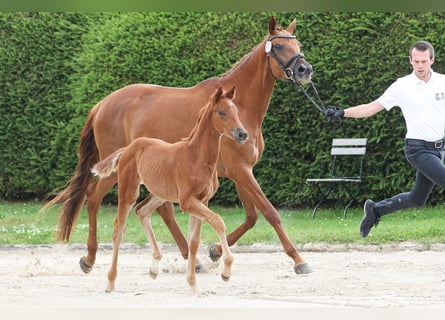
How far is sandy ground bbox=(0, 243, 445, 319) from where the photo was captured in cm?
464

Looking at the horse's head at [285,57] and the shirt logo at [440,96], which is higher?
the horse's head at [285,57]

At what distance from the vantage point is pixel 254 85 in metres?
6.09

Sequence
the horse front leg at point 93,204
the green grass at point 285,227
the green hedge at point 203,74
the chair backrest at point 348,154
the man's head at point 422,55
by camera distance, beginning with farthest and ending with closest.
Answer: the green hedge at point 203,74, the chair backrest at point 348,154, the green grass at point 285,227, the horse front leg at point 93,204, the man's head at point 422,55

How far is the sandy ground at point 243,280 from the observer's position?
464 cm

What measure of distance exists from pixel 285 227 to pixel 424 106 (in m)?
4.43

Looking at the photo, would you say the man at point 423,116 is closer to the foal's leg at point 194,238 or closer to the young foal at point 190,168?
the young foal at point 190,168

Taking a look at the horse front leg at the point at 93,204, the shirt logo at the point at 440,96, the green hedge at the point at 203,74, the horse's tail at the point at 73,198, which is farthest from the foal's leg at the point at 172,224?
the green hedge at the point at 203,74

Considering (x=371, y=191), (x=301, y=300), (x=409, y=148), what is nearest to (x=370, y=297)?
(x=301, y=300)

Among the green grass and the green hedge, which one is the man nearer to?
the green grass

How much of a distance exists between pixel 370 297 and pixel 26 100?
7733 mm

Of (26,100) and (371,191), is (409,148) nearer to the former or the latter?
(371,191)

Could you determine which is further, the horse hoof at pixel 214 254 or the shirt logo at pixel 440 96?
the horse hoof at pixel 214 254

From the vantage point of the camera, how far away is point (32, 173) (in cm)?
1142

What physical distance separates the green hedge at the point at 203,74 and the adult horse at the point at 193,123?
9.97 ft
